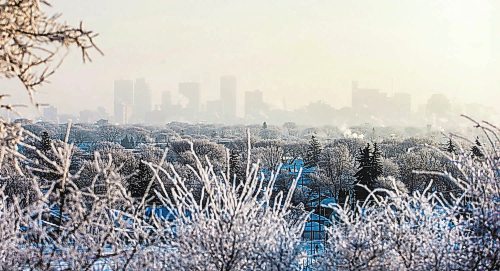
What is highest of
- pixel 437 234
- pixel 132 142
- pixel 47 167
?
pixel 47 167

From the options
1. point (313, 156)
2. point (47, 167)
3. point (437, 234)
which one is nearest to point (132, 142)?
point (313, 156)

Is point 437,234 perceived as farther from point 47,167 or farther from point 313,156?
point 313,156

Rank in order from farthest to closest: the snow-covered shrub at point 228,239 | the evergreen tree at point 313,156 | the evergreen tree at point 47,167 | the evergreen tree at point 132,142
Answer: the evergreen tree at point 132,142, the evergreen tree at point 313,156, the snow-covered shrub at point 228,239, the evergreen tree at point 47,167

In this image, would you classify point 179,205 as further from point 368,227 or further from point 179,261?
point 368,227

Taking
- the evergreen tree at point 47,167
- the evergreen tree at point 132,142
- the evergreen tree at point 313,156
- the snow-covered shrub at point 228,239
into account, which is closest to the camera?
the evergreen tree at point 47,167

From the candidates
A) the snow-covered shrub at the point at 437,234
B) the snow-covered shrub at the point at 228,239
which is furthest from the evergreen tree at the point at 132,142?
the snow-covered shrub at the point at 228,239

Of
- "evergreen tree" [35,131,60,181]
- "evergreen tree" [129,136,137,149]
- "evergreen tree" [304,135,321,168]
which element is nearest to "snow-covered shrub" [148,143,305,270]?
"evergreen tree" [35,131,60,181]

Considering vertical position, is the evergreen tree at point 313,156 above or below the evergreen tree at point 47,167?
below

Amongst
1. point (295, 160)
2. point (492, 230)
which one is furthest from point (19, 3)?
point (295, 160)

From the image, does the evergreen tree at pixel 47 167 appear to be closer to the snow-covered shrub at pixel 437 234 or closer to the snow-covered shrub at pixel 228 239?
the snow-covered shrub at pixel 228 239

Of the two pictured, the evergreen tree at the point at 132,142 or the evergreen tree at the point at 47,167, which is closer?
the evergreen tree at the point at 47,167

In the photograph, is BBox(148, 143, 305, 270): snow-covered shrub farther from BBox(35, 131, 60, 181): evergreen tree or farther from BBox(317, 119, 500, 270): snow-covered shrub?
BBox(35, 131, 60, 181): evergreen tree
